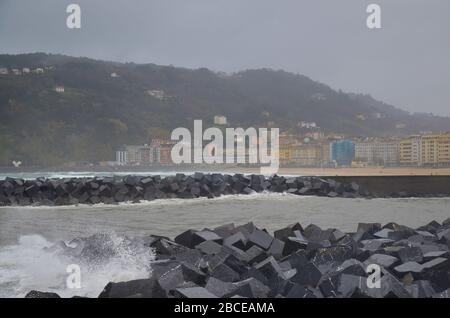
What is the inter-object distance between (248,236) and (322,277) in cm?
120

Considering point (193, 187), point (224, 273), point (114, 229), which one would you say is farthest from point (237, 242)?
point (193, 187)

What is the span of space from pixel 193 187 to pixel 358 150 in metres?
5.18

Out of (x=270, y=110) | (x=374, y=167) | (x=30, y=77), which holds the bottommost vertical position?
(x=374, y=167)

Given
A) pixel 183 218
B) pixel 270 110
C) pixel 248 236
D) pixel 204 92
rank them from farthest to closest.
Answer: pixel 204 92 → pixel 270 110 → pixel 183 218 → pixel 248 236

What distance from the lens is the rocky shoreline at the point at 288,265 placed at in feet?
7.28

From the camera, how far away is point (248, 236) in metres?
3.62

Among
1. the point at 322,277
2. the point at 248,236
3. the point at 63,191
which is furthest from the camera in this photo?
the point at 63,191

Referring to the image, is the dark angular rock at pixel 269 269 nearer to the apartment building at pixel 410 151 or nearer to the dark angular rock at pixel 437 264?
the dark angular rock at pixel 437 264

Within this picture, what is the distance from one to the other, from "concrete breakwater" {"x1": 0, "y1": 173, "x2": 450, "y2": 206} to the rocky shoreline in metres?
7.17

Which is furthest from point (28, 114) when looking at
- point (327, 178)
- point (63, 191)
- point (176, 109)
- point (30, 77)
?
point (327, 178)

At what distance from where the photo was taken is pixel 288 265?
112 inches

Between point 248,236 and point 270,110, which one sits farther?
point 270,110

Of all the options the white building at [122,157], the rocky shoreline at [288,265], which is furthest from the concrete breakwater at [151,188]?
the rocky shoreline at [288,265]
